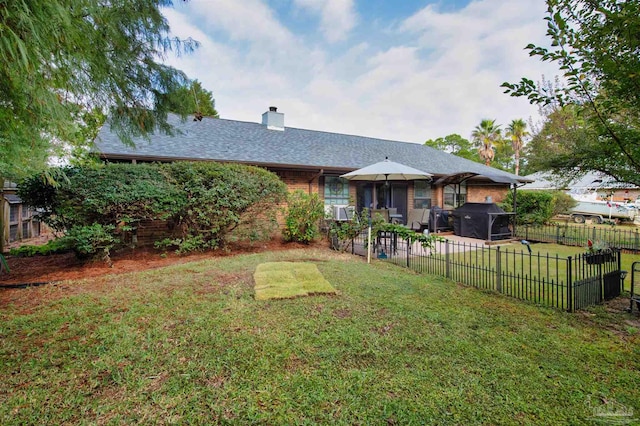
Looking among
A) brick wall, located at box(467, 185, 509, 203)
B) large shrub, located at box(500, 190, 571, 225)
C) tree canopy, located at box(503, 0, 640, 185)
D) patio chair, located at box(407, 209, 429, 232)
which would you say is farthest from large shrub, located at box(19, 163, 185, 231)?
large shrub, located at box(500, 190, 571, 225)

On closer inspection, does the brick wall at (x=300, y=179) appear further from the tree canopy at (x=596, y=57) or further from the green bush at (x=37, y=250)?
the tree canopy at (x=596, y=57)

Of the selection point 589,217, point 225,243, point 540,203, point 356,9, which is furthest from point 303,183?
point 589,217

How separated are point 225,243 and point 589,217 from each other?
2345 centimetres

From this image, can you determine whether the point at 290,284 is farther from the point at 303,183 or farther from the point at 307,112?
the point at 307,112

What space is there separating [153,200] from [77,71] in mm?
3571

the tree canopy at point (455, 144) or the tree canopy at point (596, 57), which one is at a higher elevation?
the tree canopy at point (455, 144)

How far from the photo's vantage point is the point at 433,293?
4633 millimetres

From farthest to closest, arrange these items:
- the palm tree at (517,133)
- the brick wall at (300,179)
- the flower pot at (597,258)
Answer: the palm tree at (517,133), the brick wall at (300,179), the flower pot at (597,258)

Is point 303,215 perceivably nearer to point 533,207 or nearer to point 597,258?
point 597,258

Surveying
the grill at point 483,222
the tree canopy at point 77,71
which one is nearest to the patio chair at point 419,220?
the grill at point 483,222

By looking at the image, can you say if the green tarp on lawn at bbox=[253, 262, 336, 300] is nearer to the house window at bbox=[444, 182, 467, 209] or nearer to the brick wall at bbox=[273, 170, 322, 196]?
the brick wall at bbox=[273, 170, 322, 196]

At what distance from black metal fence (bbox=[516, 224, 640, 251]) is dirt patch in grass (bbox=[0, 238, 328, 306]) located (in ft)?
27.4

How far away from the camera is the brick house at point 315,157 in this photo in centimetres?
935

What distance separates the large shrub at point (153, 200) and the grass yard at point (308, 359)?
6.34ft
